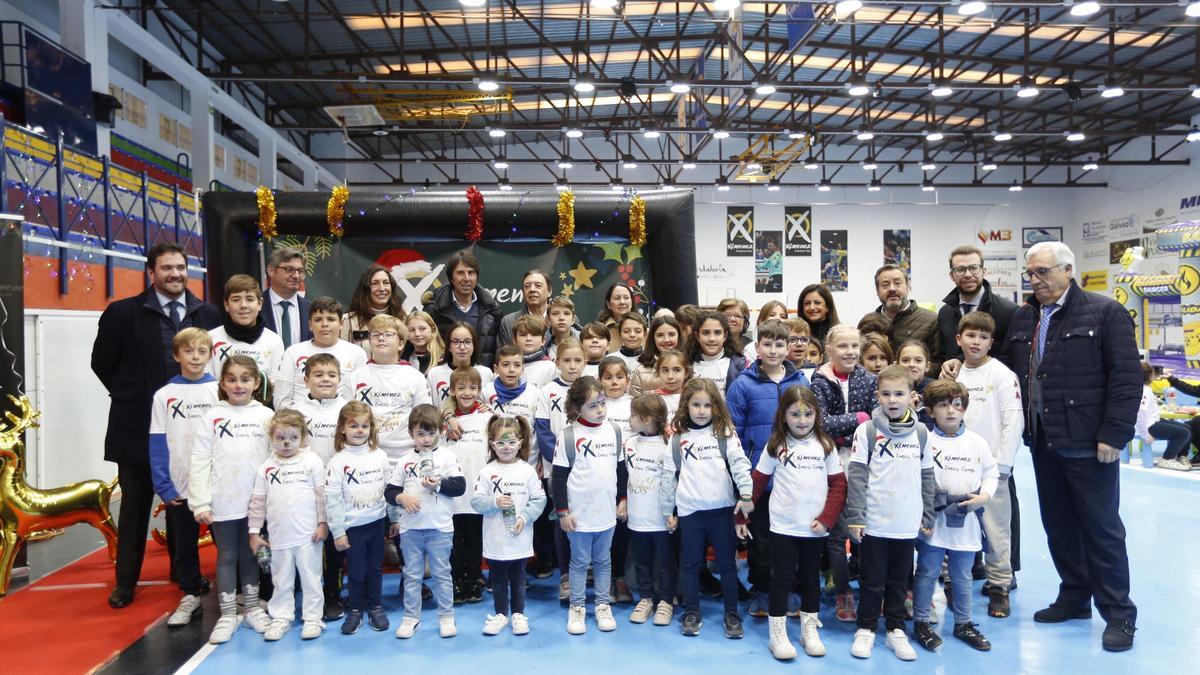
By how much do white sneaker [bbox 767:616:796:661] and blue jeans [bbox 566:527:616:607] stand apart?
0.80 metres

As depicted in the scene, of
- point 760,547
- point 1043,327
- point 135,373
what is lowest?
point 760,547

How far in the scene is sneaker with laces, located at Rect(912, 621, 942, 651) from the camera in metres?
3.18

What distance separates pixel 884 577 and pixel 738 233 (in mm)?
17607

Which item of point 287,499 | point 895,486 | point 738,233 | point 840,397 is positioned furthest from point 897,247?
point 287,499

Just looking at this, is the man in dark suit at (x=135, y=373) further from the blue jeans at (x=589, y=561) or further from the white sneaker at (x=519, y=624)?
the blue jeans at (x=589, y=561)

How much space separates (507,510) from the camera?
11.0ft

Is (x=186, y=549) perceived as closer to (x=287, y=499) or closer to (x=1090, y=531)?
(x=287, y=499)

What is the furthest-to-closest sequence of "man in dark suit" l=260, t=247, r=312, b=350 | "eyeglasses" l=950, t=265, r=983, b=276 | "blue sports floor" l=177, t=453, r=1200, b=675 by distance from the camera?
"man in dark suit" l=260, t=247, r=312, b=350 < "eyeglasses" l=950, t=265, r=983, b=276 < "blue sports floor" l=177, t=453, r=1200, b=675

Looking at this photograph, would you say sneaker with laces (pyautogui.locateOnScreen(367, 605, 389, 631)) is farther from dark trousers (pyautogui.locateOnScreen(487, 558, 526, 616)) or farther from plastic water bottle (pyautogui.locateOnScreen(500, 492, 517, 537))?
plastic water bottle (pyautogui.locateOnScreen(500, 492, 517, 537))

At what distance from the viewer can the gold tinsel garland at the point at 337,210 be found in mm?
4867

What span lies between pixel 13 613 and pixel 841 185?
18990mm

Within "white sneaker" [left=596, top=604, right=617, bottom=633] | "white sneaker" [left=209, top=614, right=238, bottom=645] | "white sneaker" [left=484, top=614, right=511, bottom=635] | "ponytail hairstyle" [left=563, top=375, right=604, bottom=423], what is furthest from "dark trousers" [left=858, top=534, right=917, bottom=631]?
"white sneaker" [left=209, top=614, right=238, bottom=645]

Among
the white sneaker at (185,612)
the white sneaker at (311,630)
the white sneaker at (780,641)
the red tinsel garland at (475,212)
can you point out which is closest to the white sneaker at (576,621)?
the white sneaker at (780,641)

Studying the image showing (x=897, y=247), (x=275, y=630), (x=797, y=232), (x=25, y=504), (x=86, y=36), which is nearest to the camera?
(x=275, y=630)
